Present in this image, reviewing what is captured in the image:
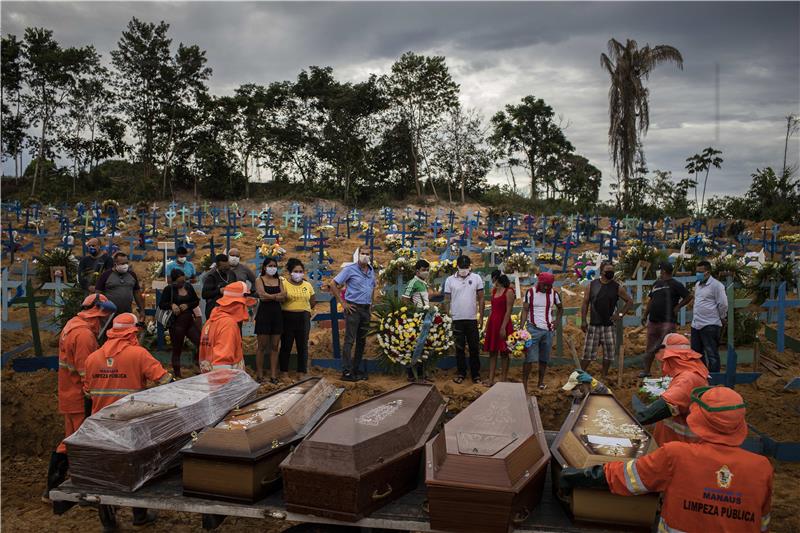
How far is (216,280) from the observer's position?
7359mm

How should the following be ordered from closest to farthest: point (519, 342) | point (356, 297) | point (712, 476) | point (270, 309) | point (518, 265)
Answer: point (712, 476) → point (519, 342) → point (270, 309) → point (356, 297) → point (518, 265)

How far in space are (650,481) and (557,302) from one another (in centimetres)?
409

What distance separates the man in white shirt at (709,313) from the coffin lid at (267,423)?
15.9ft

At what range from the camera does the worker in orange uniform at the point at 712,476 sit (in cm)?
275

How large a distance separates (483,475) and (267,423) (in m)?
1.50

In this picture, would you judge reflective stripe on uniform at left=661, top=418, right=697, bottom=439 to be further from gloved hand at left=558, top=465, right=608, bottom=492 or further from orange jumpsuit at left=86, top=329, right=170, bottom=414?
orange jumpsuit at left=86, top=329, right=170, bottom=414

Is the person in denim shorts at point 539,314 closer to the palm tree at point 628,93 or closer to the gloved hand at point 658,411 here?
the gloved hand at point 658,411

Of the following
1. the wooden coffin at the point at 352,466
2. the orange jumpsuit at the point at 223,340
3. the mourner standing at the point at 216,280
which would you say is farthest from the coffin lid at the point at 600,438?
the mourner standing at the point at 216,280

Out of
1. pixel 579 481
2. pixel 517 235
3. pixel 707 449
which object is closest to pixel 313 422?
pixel 579 481

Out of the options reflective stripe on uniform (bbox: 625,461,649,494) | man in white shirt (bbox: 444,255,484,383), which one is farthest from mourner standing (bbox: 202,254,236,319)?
reflective stripe on uniform (bbox: 625,461,649,494)

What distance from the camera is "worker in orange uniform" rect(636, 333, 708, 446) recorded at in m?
3.66

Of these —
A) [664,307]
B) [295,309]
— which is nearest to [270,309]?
[295,309]

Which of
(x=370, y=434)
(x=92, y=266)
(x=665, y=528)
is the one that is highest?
(x=92, y=266)

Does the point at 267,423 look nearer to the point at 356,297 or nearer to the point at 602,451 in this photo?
the point at 602,451
